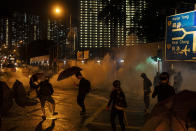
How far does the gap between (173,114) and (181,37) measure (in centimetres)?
918

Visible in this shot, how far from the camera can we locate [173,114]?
109 inches

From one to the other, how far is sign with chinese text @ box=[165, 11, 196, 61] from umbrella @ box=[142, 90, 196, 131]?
8.50 meters

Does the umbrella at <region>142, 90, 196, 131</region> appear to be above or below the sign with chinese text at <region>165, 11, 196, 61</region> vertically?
below

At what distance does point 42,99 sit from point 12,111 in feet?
5.96

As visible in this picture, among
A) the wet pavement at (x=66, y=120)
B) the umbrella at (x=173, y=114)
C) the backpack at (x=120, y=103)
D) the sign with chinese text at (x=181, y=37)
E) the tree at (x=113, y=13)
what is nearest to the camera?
the umbrella at (x=173, y=114)

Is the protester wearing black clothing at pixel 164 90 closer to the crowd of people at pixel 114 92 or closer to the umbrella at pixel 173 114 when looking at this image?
the crowd of people at pixel 114 92

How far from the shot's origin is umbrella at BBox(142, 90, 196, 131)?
8.97ft

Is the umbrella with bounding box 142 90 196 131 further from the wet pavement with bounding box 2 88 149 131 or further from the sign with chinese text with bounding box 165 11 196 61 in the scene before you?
the sign with chinese text with bounding box 165 11 196 61

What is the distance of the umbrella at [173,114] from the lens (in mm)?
2734

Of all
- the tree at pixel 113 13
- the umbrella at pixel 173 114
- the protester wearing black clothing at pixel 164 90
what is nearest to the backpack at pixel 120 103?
the protester wearing black clothing at pixel 164 90

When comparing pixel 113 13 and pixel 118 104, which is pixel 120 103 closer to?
pixel 118 104

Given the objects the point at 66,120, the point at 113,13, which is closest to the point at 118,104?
the point at 66,120

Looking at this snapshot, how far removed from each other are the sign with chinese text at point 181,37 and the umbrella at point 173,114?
27.9 feet

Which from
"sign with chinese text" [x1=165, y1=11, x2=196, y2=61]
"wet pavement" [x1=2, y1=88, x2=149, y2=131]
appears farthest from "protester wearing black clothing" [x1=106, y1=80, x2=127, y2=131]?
"sign with chinese text" [x1=165, y1=11, x2=196, y2=61]
